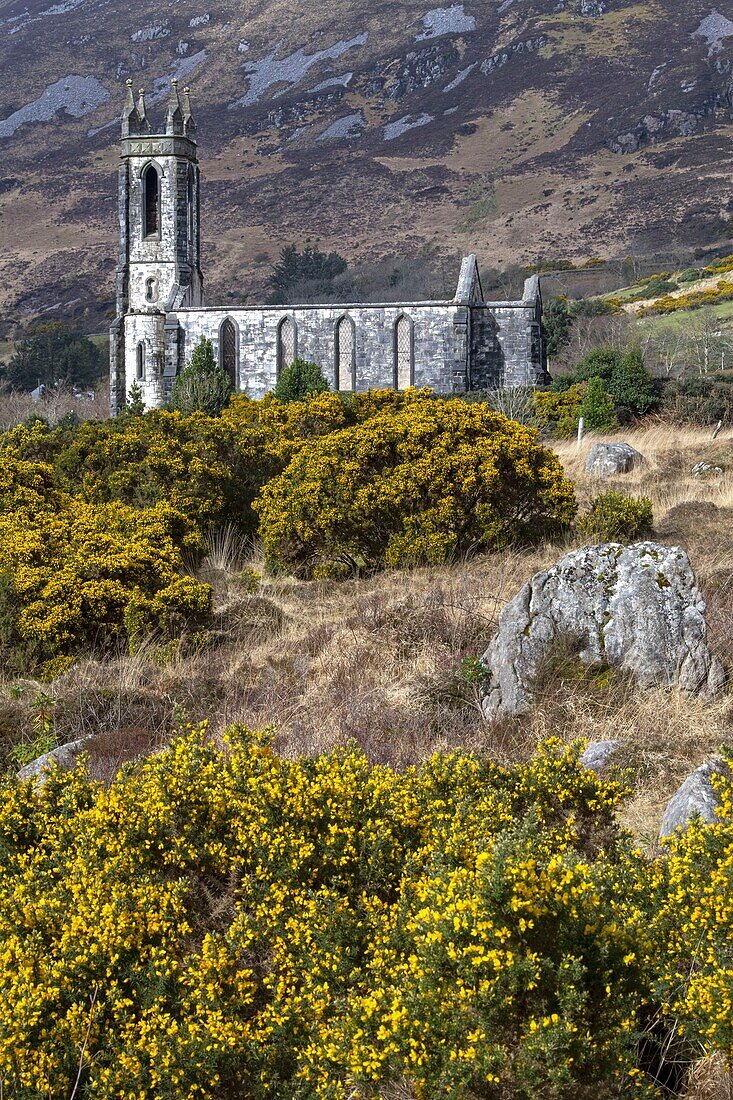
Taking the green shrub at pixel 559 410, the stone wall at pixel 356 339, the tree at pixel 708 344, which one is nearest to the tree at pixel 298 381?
the stone wall at pixel 356 339

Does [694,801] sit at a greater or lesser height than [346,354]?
lesser

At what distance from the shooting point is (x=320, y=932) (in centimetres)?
345

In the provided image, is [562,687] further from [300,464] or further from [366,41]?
[366,41]

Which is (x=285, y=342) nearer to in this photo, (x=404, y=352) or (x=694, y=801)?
(x=404, y=352)

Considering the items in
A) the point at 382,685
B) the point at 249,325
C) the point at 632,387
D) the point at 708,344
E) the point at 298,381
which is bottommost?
the point at 382,685

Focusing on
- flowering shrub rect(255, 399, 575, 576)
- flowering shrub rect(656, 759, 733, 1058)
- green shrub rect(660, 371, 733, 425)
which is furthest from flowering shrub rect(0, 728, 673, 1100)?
green shrub rect(660, 371, 733, 425)

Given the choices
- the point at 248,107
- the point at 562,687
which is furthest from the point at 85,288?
the point at 562,687

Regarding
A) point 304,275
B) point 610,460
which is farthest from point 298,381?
point 304,275

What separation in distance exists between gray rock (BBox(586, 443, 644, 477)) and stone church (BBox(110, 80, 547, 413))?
1676cm

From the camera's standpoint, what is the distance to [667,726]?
6.04m

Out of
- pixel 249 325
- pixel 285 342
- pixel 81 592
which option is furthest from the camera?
pixel 249 325

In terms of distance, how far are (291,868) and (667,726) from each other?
10.2 feet

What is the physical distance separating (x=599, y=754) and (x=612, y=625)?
4.84ft

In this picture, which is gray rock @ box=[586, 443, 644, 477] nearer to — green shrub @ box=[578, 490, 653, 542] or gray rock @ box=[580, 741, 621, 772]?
green shrub @ box=[578, 490, 653, 542]
